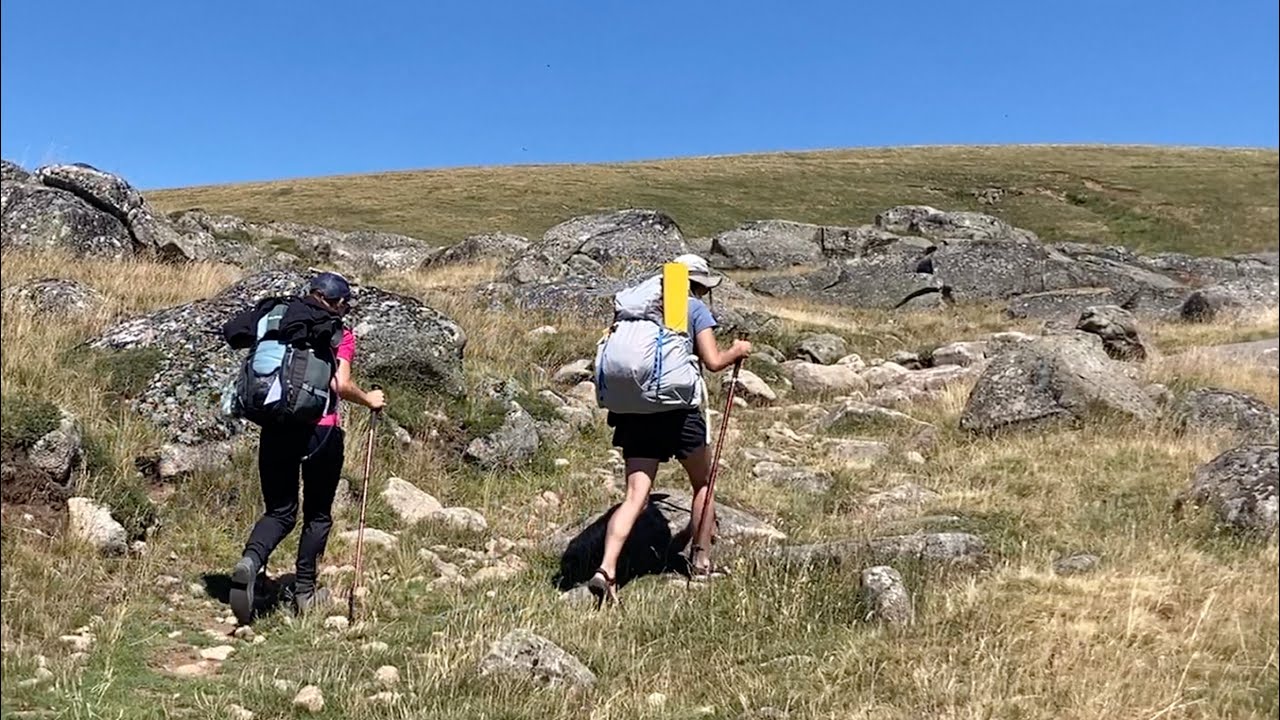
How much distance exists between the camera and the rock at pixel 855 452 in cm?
1086

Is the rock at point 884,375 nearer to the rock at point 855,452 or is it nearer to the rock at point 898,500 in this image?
the rock at point 855,452

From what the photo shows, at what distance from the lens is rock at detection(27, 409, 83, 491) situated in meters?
6.87

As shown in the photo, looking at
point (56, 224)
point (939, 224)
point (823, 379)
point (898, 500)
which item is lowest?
point (898, 500)

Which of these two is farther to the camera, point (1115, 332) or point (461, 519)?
point (1115, 332)

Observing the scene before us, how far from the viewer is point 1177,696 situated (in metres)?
4.32

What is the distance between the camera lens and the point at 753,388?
583 inches

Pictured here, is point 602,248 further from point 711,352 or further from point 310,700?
point 310,700

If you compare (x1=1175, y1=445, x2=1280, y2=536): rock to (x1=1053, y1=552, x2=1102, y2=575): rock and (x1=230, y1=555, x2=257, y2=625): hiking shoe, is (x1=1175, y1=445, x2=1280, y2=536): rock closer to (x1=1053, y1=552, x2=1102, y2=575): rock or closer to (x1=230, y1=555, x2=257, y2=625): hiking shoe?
(x1=1053, y1=552, x2=1102, y2=575): rock

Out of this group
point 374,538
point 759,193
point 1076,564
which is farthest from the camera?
point 759,193

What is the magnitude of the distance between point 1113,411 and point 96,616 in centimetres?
1017

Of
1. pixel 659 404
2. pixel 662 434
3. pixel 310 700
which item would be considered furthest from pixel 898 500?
pixel 310 700

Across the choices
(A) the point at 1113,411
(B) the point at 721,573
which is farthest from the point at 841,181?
(B) the point at 721,573

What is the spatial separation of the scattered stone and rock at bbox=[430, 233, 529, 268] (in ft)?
70.6

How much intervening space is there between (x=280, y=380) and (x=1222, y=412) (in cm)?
1032
